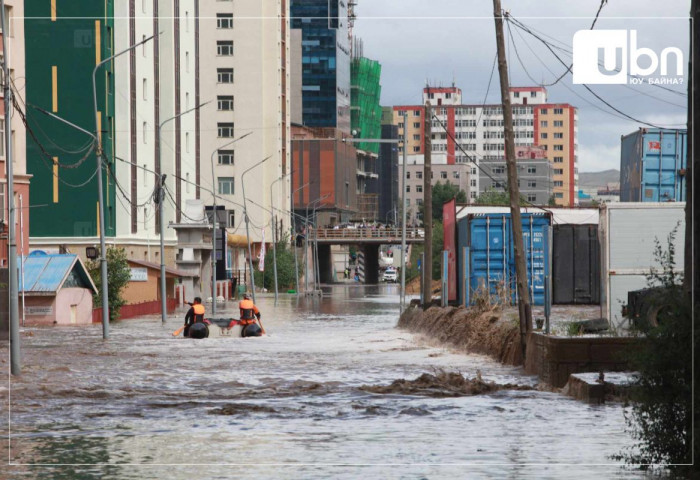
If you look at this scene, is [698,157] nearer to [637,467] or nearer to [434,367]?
[637,467]

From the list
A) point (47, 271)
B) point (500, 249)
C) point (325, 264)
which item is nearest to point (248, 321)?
point (500, 249)

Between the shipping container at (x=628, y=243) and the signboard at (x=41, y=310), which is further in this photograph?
the signboard at (x=41, y=310)

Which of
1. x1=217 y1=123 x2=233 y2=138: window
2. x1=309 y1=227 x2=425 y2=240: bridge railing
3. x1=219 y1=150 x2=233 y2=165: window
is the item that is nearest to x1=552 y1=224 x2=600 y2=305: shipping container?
x1=219 y1=150 x2=233 y2=165: window

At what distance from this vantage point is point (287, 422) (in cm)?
1670

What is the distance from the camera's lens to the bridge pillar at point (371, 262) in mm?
148125

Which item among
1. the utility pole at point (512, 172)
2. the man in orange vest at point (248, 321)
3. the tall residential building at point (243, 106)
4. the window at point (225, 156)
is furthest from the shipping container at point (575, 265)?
the window at point (225, 156)

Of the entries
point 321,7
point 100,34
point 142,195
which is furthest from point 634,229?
point 321,7

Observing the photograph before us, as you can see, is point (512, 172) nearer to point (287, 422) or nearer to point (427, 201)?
point (287, 422)

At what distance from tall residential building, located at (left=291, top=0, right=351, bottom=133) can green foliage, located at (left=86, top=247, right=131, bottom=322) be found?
67.2m

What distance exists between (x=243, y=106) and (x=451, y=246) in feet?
237

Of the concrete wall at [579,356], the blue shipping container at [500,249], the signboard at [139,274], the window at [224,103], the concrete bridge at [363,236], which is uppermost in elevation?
the window at [224,103]

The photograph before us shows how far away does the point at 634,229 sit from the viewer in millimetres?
26578

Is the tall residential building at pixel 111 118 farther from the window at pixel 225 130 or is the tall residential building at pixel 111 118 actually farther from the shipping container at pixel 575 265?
the window at pixel 225 130

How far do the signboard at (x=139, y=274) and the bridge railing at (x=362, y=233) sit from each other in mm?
69762
